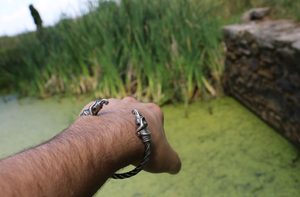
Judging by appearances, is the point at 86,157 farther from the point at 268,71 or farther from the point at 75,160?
the point at 268,71

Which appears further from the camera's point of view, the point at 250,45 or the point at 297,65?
the point at 250,45

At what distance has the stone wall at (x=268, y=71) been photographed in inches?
86.1

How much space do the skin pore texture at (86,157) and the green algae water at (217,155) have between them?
1.17 m

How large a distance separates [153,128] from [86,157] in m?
0.18

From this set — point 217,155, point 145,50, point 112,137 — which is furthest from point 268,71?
point 112,137

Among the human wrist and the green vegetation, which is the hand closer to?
the human wrist

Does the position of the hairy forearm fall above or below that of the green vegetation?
above

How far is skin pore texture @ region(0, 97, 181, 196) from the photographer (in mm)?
529

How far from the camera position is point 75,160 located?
23.1 inches

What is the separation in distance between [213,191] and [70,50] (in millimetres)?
2397

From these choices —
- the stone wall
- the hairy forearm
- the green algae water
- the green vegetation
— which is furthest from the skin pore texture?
the green vegetation

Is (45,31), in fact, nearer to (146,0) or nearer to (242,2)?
(146,0)

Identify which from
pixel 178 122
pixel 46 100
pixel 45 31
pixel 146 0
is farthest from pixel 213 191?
pixel 45 31

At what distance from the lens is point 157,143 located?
0.76 m
